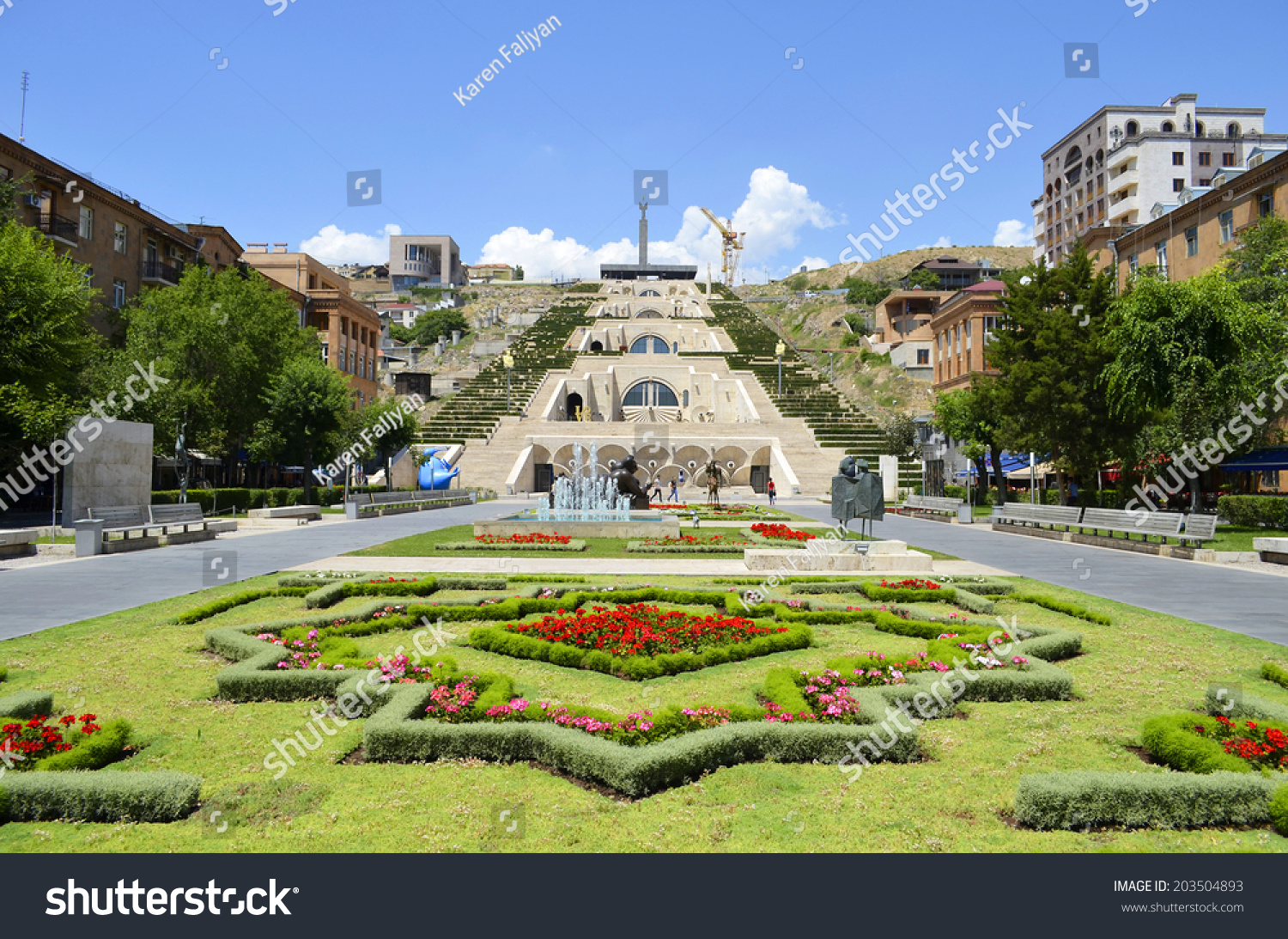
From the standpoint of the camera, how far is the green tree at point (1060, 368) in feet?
76.4

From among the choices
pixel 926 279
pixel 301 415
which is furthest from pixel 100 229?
pixel 926 279

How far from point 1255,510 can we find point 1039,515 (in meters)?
7.18

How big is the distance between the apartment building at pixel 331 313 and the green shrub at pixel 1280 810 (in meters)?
56.2

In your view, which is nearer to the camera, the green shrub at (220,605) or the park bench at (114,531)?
the green shrub at (220,605)

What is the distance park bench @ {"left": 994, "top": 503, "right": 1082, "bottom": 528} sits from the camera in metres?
20.5

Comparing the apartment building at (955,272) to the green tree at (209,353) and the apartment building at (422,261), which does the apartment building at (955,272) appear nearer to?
the green tree at (209,353)

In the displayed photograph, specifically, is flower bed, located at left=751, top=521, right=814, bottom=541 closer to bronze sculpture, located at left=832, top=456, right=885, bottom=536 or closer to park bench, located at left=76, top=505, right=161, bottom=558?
bronze sculpture, located at left=832, top=456, right=885, bottom=536

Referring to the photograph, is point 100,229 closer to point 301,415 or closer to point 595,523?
point 301,415

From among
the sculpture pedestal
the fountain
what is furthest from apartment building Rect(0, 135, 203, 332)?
the sculpture pedestal

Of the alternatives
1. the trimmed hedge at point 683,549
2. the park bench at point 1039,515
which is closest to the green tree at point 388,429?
the trimmed hedge at point 683,549

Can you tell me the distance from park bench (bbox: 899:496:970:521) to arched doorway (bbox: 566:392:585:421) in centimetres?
3725

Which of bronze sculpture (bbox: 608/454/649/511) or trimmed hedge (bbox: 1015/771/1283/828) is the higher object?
bronze sculpture (bbox: 608/454/649/511)

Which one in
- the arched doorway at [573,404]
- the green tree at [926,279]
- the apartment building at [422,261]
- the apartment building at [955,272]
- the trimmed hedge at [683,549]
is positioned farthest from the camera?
the apartment building at [422,261]

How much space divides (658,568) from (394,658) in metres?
7.31
